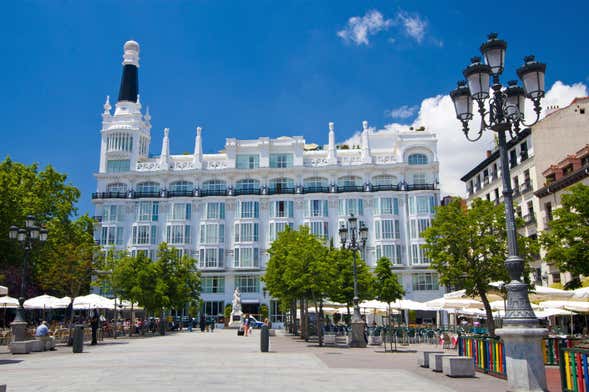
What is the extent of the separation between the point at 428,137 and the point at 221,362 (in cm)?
5711

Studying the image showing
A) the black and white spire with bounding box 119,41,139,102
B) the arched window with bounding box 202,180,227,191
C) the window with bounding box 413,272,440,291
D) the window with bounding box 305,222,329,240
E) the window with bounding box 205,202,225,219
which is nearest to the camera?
the window with bounding box 413,272,440,291

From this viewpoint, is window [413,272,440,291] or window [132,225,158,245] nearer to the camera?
window [413,272,440,291]

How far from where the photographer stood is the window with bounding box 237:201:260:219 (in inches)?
2675

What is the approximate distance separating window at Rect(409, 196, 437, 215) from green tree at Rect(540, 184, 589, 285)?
42.4m

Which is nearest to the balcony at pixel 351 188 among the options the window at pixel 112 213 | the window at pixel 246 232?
the window at pixel 246 232

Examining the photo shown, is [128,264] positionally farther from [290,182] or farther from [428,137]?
[428,137]

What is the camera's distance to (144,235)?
6831 cm

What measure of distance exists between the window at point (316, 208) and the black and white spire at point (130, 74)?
3276cm

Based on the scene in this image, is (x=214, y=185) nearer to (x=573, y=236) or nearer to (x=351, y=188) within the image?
(x=351, y=188)

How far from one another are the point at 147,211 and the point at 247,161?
49.3 ft

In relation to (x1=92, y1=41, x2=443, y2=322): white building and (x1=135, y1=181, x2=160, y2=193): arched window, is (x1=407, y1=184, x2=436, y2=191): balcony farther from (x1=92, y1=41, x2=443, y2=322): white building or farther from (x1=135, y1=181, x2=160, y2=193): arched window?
(x1=135, y1=181, x2=160, y2=193): arched window

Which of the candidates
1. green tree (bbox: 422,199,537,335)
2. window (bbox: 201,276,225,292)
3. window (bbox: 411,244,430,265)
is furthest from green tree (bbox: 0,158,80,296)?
window (bbox: 411,244,430,265)

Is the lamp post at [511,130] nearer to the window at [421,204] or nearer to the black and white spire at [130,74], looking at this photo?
the window at [421,204]

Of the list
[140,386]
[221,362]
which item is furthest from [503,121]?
[221,362]
